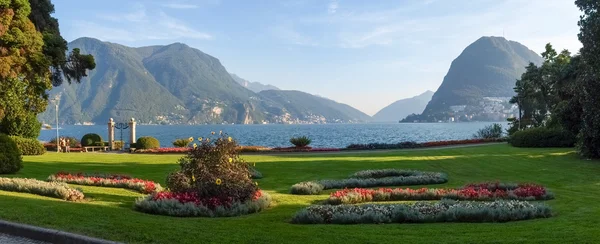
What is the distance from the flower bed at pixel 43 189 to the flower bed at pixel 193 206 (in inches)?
75.9

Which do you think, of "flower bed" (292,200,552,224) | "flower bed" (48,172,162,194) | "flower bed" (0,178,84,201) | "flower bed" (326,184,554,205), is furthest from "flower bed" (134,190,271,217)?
"flower bed" (48,172,162,194)

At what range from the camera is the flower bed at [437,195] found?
1338 centimetres

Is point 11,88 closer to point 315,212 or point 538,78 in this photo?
point 315,212

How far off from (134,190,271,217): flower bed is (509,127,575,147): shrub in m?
28.0

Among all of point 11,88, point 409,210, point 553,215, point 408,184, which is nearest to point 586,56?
point 408,184

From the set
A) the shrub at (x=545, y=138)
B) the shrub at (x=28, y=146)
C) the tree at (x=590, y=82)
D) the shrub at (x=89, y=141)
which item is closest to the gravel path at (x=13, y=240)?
the shrub at (x=28, y=146)

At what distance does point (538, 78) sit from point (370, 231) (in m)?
49.5

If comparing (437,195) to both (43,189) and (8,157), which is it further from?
(8,157)

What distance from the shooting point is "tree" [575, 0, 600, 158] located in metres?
25.0

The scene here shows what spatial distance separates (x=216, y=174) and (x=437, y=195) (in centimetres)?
643

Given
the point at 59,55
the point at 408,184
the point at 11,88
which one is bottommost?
the point at 408,184

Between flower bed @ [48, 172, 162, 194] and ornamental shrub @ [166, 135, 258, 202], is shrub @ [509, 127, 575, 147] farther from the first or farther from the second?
ornamental shrub @ [166, 135, 258, 202]

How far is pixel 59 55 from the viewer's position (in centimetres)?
3353

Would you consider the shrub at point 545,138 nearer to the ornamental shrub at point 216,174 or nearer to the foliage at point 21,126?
the ornamental shrub at point 216,174
